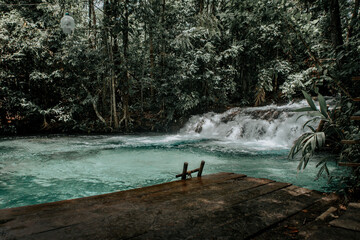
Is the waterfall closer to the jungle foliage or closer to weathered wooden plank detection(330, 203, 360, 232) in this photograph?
the jungle foliage

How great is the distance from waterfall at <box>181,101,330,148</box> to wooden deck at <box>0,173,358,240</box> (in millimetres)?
5792

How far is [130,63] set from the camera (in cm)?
1109

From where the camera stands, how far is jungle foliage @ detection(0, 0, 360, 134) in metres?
10.2

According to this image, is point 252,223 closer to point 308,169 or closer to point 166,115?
point 308,169

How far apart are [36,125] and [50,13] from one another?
5598mm

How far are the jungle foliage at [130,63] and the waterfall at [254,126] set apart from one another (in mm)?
1208

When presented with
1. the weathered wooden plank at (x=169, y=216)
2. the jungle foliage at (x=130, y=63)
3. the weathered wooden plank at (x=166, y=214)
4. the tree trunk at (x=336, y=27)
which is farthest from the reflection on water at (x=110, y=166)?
the jungle foliage at (x=130, y=63)

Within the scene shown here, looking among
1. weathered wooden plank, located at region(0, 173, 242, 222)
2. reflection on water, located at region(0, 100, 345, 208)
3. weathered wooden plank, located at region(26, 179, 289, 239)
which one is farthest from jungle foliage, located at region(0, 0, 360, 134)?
weathered wooden plank, located at region(26, 179, 289, 239)

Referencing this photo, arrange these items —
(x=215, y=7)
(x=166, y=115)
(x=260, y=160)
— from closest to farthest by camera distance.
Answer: (x=260, y=160)
(x=166, y=115)
(x=215, y=7)

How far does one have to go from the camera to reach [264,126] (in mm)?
8961

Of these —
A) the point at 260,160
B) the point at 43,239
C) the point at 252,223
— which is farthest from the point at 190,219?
the point at 260,160

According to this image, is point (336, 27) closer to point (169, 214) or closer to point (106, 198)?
point (169, 214)

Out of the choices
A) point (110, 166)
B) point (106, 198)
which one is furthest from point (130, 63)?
point (106, 198)

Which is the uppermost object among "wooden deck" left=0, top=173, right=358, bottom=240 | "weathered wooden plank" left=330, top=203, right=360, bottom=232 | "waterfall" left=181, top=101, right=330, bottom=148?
"waterfall" left=181, top=101, right=330, bottom=148
